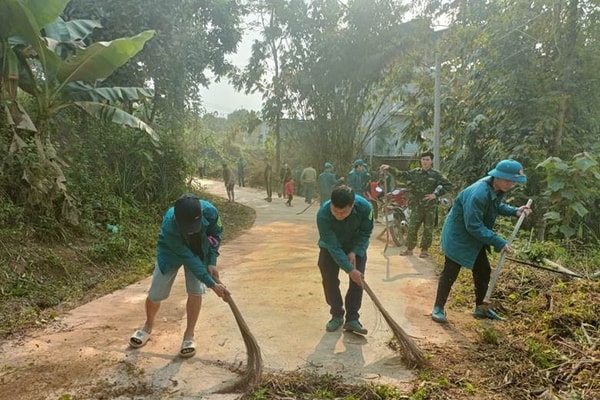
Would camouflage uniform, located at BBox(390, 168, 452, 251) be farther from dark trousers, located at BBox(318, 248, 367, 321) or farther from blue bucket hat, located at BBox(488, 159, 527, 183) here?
dark trousers, located at BBox(318, 248, 367, 321)

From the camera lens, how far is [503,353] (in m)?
3.38

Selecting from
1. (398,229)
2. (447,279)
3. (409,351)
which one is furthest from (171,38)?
(409,351)

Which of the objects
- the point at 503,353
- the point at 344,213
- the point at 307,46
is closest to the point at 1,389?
the point at 344,213

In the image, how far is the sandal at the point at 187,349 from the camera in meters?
3.50

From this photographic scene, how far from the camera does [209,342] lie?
3779 millimetres

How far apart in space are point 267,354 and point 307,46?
16.1 m

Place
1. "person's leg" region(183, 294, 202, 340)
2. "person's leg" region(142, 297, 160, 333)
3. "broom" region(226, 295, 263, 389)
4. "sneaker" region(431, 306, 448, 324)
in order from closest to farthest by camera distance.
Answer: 1. "broom" region(226, 295, 263, 389)
2. "person's leg" region(183, 294, 202, 340)
3. "person's leg" region(142, 297, 160, 333)
4. "sneaker" region(431, 306, 448, 324)

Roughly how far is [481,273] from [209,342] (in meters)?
2.54

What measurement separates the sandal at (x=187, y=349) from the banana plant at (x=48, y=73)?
11.7ft

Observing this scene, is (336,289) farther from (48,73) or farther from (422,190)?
(48,73)

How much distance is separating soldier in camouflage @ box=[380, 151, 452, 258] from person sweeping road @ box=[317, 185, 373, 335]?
2.89 m

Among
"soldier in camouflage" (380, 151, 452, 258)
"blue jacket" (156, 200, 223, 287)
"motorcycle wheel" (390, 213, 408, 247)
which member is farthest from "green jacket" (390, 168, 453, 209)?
"blue jacket" (156, 200, 223, 287)

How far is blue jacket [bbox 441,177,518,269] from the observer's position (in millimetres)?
3922

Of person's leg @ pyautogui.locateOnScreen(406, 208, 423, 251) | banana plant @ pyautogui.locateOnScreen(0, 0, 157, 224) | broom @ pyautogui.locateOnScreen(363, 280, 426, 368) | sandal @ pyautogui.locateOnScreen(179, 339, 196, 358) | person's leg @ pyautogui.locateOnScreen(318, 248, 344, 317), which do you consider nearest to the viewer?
broom @ pyautogui.locateOnScreen(363, 280, 426, 368)
